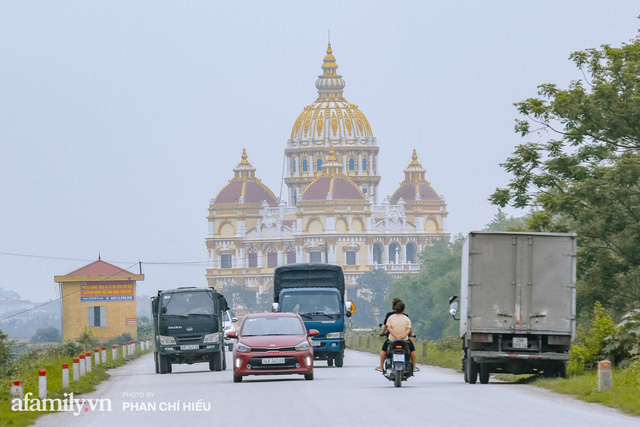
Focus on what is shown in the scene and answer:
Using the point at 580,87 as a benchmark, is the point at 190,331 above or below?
below

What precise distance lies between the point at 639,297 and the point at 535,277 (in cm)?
1080

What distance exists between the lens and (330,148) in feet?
617

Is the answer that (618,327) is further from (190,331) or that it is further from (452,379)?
(190,331)

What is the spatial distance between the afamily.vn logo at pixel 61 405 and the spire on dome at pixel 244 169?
162344mm

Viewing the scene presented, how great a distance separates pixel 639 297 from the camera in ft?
106

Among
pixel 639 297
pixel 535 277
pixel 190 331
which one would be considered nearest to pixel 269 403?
pixel 535 277

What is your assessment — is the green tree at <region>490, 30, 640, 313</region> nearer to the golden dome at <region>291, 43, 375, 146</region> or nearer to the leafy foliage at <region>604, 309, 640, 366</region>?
the leafy foliage at <region>604, 309, 640, 366</region>

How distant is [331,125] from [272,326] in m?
165

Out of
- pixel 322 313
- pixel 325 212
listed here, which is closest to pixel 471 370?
pixel 322 313

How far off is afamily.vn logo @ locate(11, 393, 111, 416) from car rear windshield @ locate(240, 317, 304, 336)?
4327mm

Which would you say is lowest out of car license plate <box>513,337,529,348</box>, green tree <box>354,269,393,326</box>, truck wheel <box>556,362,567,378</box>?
green tree <box>354,269,393,326</box>

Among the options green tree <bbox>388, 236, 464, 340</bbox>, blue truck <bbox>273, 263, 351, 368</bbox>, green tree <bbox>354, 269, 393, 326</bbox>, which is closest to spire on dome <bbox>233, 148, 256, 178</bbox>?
green tree <bbox>354, 269, 393, 326</bbox>

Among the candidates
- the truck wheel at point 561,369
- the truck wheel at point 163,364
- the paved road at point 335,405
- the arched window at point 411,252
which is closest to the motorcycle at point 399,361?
the paved road at point 335,405

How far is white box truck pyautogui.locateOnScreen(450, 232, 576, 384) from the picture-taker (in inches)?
874
